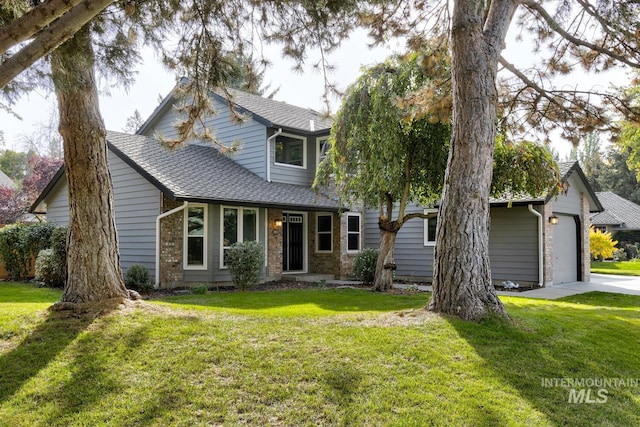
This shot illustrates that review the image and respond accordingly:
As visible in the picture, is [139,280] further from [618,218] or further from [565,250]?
[618,218]

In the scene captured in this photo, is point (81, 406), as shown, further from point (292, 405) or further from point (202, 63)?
point (202, 63)

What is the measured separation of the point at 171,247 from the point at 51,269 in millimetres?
2954

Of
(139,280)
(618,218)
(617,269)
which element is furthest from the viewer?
(618,218)

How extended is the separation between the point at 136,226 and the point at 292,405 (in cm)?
979

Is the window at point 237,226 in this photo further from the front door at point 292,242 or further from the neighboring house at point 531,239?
the neighboring house at point 531,239

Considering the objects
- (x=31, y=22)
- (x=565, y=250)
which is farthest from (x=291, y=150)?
(x=31, y=22)

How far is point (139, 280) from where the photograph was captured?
1087 cm

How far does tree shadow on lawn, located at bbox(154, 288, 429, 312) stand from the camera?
28.2ft

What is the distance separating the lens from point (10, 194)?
896 inches

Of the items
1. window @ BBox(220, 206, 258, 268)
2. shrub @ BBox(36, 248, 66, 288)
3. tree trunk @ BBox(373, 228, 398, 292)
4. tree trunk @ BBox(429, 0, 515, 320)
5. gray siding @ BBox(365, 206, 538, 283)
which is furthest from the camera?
gray siding @ BBox(365, 206, 538, 283)

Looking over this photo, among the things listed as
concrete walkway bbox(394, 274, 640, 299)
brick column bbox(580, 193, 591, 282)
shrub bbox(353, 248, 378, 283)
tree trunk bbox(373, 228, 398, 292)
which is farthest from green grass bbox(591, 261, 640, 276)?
tree trunk bbox(373, 228, 398, 292)

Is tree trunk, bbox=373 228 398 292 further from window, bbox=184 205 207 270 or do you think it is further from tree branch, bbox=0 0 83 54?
tree branch, bbox=0 0 83 54

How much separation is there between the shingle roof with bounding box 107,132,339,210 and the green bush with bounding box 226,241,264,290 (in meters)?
1.33

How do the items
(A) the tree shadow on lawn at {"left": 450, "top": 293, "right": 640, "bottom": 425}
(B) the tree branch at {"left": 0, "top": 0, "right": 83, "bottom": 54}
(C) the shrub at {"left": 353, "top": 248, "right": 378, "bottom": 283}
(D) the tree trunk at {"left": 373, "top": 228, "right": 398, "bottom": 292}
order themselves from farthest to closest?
(C) the shrub at {"left": 353, "top": 248, "right": 378, "bottom": 283} < (D) the tree trunk at {"left": 373, "top": 228, "right": 398, "bottom": 292} < (A) the tree shadow on lawn at {"left": 450, "top": 293, "right": 640, "bottom": 425} < (B) the tree branch at {"left": 0, "top": 0, "right": 83, "bottom": 54}
